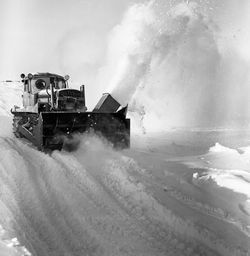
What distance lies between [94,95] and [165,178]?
28.0m

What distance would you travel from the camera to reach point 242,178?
10.0 m

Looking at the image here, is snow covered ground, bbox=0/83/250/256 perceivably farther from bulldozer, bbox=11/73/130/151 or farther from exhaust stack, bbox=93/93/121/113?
exhaust stack, bbox=93/93/121/113

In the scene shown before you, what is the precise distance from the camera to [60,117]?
373 inches

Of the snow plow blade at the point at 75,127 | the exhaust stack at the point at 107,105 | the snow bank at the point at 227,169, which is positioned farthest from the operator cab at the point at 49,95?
the snow bank at the point at 227,169

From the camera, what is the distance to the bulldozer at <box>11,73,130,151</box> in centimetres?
937

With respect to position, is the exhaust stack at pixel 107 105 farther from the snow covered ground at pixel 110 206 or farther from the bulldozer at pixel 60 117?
the snow covered ground at pixel 110 206

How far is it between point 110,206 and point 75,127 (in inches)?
153

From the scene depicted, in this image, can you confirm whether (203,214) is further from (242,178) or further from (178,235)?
(242,178)

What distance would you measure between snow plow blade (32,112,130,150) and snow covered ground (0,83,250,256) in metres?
0.30

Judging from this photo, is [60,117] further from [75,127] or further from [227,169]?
[227,169]

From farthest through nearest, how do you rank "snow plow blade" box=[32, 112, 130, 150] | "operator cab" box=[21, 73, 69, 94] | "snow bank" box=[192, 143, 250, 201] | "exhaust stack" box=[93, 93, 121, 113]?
1. "operator cab" box=[21, 73, 69, 94]
2. "exhaust stack" box=[93, 93, 121, 113]
3. "snow bank" box=[192, 143, 250, 201]
4. "snow plow blade" box=[32, 112, 130, 150]

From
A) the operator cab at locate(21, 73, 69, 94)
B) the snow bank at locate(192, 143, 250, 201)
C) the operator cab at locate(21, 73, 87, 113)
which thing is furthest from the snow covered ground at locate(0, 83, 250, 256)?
the operator cab at locate(21, 73, 69, 94)

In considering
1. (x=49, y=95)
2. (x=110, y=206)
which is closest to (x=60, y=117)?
(x=49, y=95)

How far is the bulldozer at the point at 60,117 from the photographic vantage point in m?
9.37
